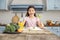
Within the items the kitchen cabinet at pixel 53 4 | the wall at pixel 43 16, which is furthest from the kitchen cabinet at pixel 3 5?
the kitchen cabinet at pixel 53 4

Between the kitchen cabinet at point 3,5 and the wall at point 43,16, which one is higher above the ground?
the kitchen cabinet at point 3,5

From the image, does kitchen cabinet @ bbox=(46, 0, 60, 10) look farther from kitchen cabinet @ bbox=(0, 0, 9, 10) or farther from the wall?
kitchen cabinet @ bbox=(0, 0, 9, 10)

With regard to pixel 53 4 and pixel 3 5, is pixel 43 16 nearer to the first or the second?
pixel 53 4

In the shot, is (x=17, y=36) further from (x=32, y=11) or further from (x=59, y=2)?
(x=59, y=2)

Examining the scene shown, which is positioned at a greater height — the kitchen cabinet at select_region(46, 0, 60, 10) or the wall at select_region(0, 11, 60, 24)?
the kitchen cabinet at select_region(46, 0, 60, 10)

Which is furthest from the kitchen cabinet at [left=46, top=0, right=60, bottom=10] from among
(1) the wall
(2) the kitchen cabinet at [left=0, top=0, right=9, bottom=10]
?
(2) the kitchen cabinet at [left=0, top=0, right=9, bottom=10]

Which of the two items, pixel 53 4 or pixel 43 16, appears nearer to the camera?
pixel 53 4

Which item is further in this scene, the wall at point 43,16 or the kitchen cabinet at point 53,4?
the wall at point 43,16

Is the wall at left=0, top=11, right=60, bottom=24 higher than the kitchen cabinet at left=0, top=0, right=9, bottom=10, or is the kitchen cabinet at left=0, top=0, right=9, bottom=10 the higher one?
the kitchen cabinet at left=0, top=0, right=9, bottom=10

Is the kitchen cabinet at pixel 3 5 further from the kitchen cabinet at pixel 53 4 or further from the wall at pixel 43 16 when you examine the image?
the kitchen cabinet at pixel 53 4

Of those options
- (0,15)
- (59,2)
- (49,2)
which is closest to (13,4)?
(0,15)

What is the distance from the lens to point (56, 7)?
492 cm

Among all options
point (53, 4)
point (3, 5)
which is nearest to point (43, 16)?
point (53, 4)

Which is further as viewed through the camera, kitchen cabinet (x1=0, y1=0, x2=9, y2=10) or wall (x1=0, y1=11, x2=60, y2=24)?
wall (x1=0, y1=11, x2=60, y2=24)
